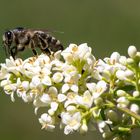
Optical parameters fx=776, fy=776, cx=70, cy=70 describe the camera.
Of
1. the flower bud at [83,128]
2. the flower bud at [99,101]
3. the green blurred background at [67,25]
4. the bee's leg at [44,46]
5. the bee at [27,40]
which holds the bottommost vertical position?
the flower bud at [83,128]

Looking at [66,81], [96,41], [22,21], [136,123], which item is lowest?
[136,123]

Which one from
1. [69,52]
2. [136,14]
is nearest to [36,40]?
[69,52]

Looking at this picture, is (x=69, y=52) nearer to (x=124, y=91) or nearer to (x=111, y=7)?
(x=124, y=91)

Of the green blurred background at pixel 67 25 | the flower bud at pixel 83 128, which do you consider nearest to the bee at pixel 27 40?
the flower bud at pixel 83 128

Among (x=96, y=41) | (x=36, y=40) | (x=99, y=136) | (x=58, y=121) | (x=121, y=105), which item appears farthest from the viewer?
(x=96, y=41)

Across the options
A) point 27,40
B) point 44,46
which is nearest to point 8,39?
point 27,40

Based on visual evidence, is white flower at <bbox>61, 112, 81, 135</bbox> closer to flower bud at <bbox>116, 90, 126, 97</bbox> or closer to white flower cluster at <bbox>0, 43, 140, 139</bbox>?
white flower cluster at <bbox>0, 43, 140, 139</bbox>

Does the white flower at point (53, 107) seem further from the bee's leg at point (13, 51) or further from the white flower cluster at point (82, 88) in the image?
the bee's leg at point (13, 51)
